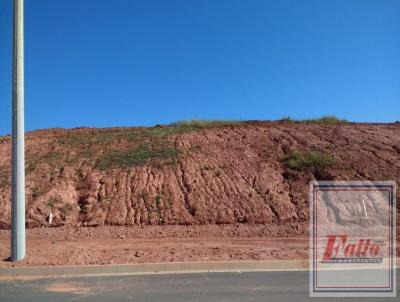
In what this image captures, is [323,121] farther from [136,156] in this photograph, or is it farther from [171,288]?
[171,288]

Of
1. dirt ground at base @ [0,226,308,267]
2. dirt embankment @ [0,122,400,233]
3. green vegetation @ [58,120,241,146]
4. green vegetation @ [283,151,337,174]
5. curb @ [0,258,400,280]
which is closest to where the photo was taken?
curb @ [0,258,400,280]

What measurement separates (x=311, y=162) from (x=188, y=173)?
4813 millimetres

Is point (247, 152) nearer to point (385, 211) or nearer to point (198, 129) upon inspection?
point (198, 129)

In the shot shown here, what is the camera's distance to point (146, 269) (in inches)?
374

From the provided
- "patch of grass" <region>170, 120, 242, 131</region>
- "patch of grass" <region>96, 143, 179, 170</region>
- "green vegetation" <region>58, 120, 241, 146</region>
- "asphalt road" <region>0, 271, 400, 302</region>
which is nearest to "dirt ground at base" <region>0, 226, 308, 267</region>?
"asphalt road" <region>0, 271, 400, 302</region>

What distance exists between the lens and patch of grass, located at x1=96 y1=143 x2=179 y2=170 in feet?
59.5

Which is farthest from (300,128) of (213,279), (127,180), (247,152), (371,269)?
(213,279)

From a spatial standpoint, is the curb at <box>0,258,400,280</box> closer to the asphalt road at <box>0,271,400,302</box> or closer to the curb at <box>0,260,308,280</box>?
the curb at <box>0,260,308,280</box>

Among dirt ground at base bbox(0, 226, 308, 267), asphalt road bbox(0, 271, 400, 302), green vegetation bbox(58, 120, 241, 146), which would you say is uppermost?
green vegetation bbox(58, 120, 241, 146)

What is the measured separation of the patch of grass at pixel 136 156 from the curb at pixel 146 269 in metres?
8.59

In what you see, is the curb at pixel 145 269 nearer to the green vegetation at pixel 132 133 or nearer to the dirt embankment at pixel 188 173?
the dirt embankment at pixel 188 173

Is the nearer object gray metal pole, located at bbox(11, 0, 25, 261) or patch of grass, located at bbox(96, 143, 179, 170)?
gray metal pole, located at bbox(11, 0, 25, 261)

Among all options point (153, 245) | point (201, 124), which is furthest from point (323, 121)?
point (153, 245)

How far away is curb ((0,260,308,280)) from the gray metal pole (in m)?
0.91
